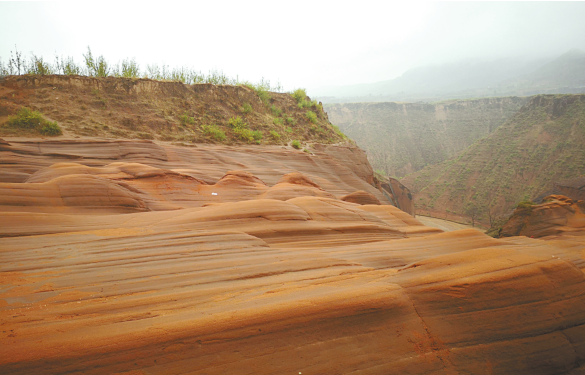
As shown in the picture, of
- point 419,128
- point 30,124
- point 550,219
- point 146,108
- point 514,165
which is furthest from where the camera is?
point 419,128

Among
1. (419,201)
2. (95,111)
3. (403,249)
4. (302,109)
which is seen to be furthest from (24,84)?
(419,201)

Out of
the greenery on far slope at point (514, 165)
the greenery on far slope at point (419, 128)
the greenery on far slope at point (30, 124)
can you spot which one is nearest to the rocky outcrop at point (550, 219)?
the greenery on far slope at point (514, 165)

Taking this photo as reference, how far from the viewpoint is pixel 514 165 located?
41.9m

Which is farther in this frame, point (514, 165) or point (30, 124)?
point (514, 165)

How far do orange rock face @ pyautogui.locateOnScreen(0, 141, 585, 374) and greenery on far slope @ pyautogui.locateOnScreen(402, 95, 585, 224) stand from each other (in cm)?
3677

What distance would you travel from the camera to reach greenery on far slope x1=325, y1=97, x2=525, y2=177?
230ft

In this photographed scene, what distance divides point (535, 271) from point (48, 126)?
636 inches

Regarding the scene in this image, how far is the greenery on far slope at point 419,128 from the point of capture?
70.2 meters

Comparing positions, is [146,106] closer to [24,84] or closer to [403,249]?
[24,84]

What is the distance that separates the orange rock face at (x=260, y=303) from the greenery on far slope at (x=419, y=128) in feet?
216

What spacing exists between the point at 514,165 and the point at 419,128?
128 feet

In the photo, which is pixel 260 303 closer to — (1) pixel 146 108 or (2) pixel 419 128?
(1) pixel 146 108

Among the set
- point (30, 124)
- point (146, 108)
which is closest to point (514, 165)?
point (146, 108)

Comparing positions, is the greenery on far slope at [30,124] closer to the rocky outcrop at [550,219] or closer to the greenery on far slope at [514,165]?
the rocky outcrop at [550,219]
